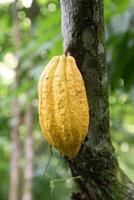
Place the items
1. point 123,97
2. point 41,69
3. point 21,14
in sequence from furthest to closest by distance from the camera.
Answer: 1. point 21,14
2. point 123,97
3. point 41,69

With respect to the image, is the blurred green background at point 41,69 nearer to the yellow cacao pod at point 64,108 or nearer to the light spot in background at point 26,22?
the light spot in background at point 26,22

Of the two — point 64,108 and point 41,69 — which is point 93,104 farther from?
point 41,69

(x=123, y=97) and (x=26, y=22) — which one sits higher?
(x=26, y=22)

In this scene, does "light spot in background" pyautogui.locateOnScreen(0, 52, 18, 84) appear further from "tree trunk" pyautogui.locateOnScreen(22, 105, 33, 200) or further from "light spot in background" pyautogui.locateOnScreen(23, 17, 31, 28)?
"tree trunk" pyautogui.locateOnScreen(22, 105, 33, 200)

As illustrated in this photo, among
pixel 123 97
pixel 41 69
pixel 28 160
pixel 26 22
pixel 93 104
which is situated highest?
pixel 26 22

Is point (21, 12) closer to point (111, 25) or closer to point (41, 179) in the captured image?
point (41, 179)

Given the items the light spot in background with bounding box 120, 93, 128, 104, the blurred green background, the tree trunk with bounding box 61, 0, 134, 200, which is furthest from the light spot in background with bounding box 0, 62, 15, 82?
the tree trunk with bounding box 61, 0, 134, 200

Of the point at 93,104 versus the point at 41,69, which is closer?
the point at 93,104

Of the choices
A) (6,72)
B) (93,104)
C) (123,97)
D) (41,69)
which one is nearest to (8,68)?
(6,72)
